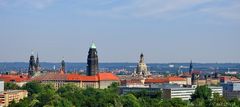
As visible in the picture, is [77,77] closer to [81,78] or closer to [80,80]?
[81,78]

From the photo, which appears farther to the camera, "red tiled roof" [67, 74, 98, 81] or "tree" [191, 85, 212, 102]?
"red tiled roof" [67, 74, 98, 81]

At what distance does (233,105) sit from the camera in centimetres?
7162

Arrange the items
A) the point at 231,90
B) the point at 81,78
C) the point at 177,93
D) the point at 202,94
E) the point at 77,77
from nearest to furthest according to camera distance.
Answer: the point at 202,94 → the point at 177,93 → the point at 231,90 → the point at 81,78 → the point at 77,77

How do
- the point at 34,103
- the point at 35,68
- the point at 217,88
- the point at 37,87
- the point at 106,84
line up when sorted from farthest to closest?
the point at 35,68
the point at 106,84
the point at 217,88
the point at 37,87
the point at 34,103

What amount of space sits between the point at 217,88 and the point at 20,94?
40.5 metres

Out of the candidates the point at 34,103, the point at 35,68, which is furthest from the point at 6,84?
the point at 34,103

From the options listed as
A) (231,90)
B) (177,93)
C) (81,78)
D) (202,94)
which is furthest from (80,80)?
(202,94)

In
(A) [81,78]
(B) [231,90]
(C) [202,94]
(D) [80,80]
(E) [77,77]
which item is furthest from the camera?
(E) [77,77]

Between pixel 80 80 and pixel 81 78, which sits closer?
pixel 80 80

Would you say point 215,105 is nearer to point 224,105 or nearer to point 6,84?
point 224,105

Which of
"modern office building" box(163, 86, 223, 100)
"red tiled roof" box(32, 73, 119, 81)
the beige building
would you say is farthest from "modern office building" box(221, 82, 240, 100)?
"red tiled roof" box(32, 73, 119, 81)

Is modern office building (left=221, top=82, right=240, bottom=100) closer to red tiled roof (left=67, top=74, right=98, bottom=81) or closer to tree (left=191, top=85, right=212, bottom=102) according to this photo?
tree (left=191, top=85, right=212, bottom=102)

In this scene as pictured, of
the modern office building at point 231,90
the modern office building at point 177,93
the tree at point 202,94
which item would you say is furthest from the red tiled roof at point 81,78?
the tree at point 202,94

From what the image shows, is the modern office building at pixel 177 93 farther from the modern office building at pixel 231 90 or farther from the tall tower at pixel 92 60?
the tall tower at pixel 92 60
